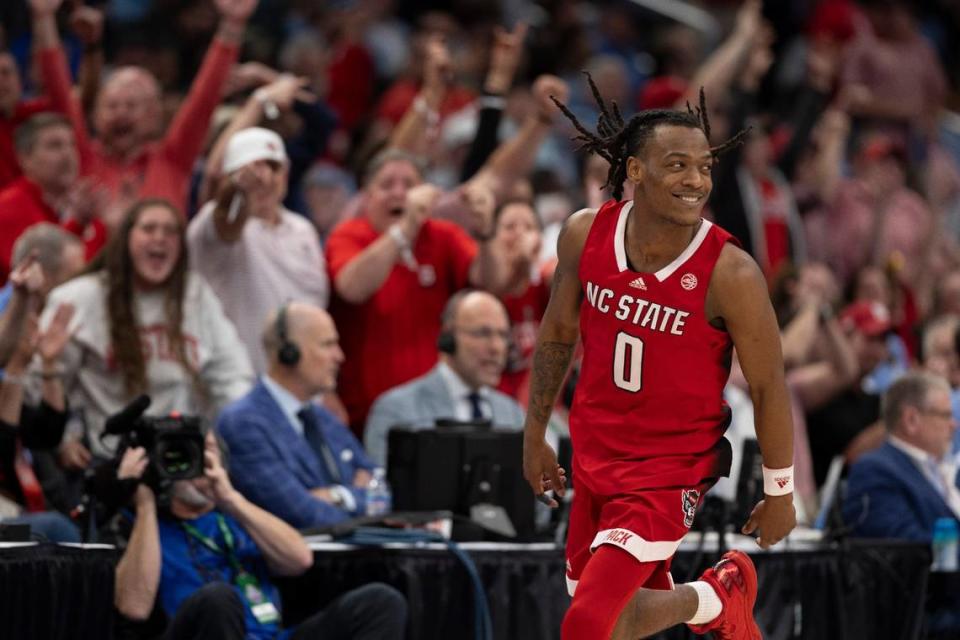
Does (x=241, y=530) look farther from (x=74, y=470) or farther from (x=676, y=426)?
(x=676, y=426)

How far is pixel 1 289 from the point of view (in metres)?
7.43

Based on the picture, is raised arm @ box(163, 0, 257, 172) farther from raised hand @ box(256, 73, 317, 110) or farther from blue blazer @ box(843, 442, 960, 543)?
blue blazer @ box(843, 442, 960, 543)

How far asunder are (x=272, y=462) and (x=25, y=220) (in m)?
2.01

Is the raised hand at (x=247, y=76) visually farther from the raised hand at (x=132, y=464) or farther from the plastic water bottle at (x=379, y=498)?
the raised hand at (x=132, y=464)

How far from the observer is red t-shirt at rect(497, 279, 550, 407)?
27.0 feet

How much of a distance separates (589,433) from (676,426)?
0.26m

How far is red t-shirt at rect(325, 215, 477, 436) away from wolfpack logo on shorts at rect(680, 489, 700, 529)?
3.12 m

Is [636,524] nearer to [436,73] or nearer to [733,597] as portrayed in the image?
[733,597]

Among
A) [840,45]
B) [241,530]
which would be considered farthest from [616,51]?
[241,530]

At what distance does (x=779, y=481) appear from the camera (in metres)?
4.87

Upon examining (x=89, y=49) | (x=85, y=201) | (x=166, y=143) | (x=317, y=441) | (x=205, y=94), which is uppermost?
(x=89, y=49)

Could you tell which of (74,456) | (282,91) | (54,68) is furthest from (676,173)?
(54,68)

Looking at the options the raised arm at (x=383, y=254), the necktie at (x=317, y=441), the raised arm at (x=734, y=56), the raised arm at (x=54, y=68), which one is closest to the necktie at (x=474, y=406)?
the raised arm at (x=383, y=254)

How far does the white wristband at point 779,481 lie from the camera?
487 cm
